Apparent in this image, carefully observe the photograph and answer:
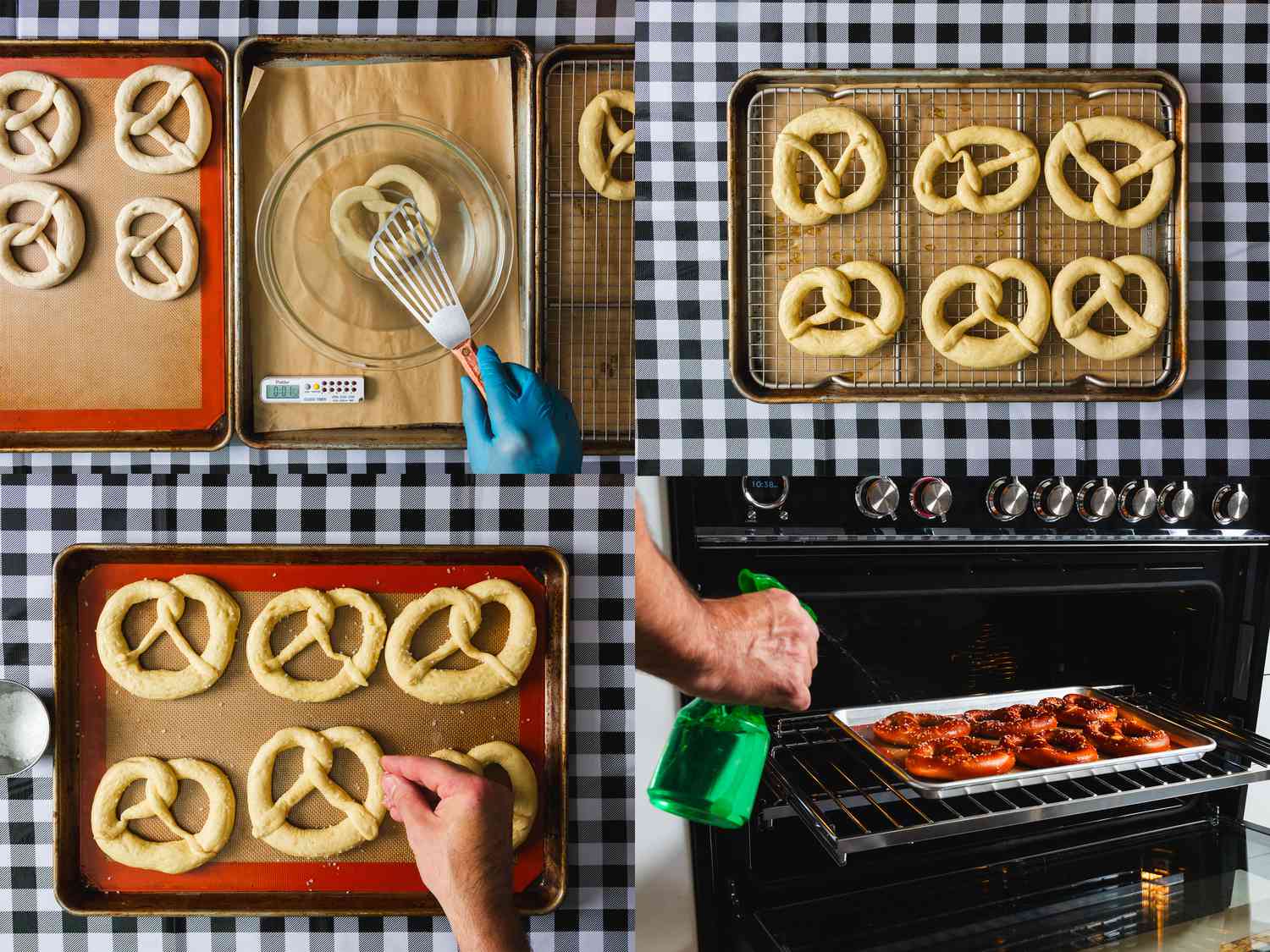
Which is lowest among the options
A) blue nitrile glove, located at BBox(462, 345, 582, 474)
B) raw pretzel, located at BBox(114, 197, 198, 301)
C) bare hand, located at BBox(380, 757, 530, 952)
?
bare hand, located at BBox(380, 757, 530, 952)

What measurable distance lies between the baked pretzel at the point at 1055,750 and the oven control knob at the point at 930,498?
0.23 meters

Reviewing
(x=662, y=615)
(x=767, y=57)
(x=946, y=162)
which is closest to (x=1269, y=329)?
(x=946, y=162)

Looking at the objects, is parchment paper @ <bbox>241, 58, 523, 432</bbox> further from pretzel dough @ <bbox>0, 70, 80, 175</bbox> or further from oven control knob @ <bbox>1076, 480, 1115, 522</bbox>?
oven control knob @ <bbox>1076, 480, 1115, 522</bbox>

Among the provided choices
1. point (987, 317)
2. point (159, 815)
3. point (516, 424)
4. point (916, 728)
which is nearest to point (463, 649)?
point (516, 424)

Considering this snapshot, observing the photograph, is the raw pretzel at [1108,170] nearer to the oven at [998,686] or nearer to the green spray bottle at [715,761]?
the oven at [998,686]

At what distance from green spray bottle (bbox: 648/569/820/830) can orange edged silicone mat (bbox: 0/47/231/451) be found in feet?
1.91

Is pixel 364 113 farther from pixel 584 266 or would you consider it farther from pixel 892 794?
pixel 892 794

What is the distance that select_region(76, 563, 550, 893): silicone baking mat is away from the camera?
838 millimetres

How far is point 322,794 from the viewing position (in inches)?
32.8

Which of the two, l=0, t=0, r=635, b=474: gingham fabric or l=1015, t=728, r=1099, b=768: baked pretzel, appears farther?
l=0, t=0, r=635, b=474: gingham fabric

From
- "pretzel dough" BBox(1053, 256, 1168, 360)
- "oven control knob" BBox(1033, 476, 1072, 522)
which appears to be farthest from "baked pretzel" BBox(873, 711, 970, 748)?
"pretzel dough" BBox(1053, 256, 1168, 360)

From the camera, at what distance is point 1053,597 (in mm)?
769

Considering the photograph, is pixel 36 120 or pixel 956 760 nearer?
pixel 956 760

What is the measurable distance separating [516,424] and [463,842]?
437 millimetres
